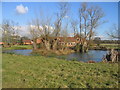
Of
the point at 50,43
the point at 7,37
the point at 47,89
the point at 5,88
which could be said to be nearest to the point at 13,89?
the point at 5,88

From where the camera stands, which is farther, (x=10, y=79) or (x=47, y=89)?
(x=10, y=79)

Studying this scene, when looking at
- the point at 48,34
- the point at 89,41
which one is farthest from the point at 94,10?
the point at 48,34

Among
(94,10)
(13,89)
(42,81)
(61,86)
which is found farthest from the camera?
(94,10)

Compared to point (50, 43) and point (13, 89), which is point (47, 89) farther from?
point (50, 43)

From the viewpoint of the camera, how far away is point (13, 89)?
327 cm

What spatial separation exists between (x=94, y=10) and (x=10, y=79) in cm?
3048

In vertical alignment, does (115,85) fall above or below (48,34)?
below

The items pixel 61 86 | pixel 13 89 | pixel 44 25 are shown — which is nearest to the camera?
pixel 13 89

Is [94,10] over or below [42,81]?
over

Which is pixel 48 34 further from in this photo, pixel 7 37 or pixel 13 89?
pixel 13 89

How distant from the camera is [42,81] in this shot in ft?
12.7

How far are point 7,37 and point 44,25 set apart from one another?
18667 millimetres

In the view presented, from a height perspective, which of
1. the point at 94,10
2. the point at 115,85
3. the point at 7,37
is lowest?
the point at 115,85

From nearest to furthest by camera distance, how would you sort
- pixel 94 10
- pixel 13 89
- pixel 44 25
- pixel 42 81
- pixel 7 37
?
pixel 13 89
pixel 42 81
pixel 44 25
pixel 94 10
pixel 7 37
